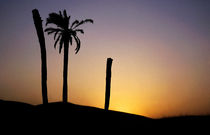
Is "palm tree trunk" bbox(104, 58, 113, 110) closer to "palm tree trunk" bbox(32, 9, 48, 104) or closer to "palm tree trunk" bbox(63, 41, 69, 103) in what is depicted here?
"palm tree trunk" bbox(63, 41, 69, 103)

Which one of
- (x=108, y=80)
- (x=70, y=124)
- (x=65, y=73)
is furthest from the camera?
(x=65, y=73)

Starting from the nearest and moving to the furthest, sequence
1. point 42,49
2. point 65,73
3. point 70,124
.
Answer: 1. point 70,124
2. point 42,49
3. point 65,73

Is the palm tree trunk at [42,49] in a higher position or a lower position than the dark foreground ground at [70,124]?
higher

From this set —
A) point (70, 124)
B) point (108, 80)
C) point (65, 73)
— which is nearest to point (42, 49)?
point (65, 73)

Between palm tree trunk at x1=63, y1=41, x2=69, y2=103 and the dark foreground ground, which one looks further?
palm tree trunk at x1=63, y1=41, x2=69, y2=103

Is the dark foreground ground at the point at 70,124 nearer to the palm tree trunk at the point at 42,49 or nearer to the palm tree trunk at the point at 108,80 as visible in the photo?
the palm tree trunk at the point at 42,49

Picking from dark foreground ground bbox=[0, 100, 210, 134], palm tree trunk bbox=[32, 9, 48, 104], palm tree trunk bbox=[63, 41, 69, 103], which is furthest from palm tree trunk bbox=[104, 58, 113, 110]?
dark foreground ground bbox=[0, 100, 210, 134]

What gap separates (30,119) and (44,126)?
36.2 inches

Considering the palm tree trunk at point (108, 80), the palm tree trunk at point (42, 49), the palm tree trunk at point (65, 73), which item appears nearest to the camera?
the palm tree trunk at point (42, 49)

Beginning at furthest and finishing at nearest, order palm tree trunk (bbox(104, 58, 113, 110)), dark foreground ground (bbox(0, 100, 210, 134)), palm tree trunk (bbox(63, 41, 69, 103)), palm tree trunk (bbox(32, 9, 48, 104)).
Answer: palm tree trunk (bbox(63, 41, 69, 103))
palm tree trunk (bbox(104, 58, 113, 110))
palm tree trunk (bbox(32, 9, 48, 104))
dark foreground ground (bbox(0, 100, 210, 134))

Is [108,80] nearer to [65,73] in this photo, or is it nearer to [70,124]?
[65,73]

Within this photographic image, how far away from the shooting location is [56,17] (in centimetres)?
2100

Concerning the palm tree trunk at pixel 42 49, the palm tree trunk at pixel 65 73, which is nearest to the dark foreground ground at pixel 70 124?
the palm tree trunk at pixel 42 49

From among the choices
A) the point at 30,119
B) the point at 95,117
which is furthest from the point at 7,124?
the point at 95,117
